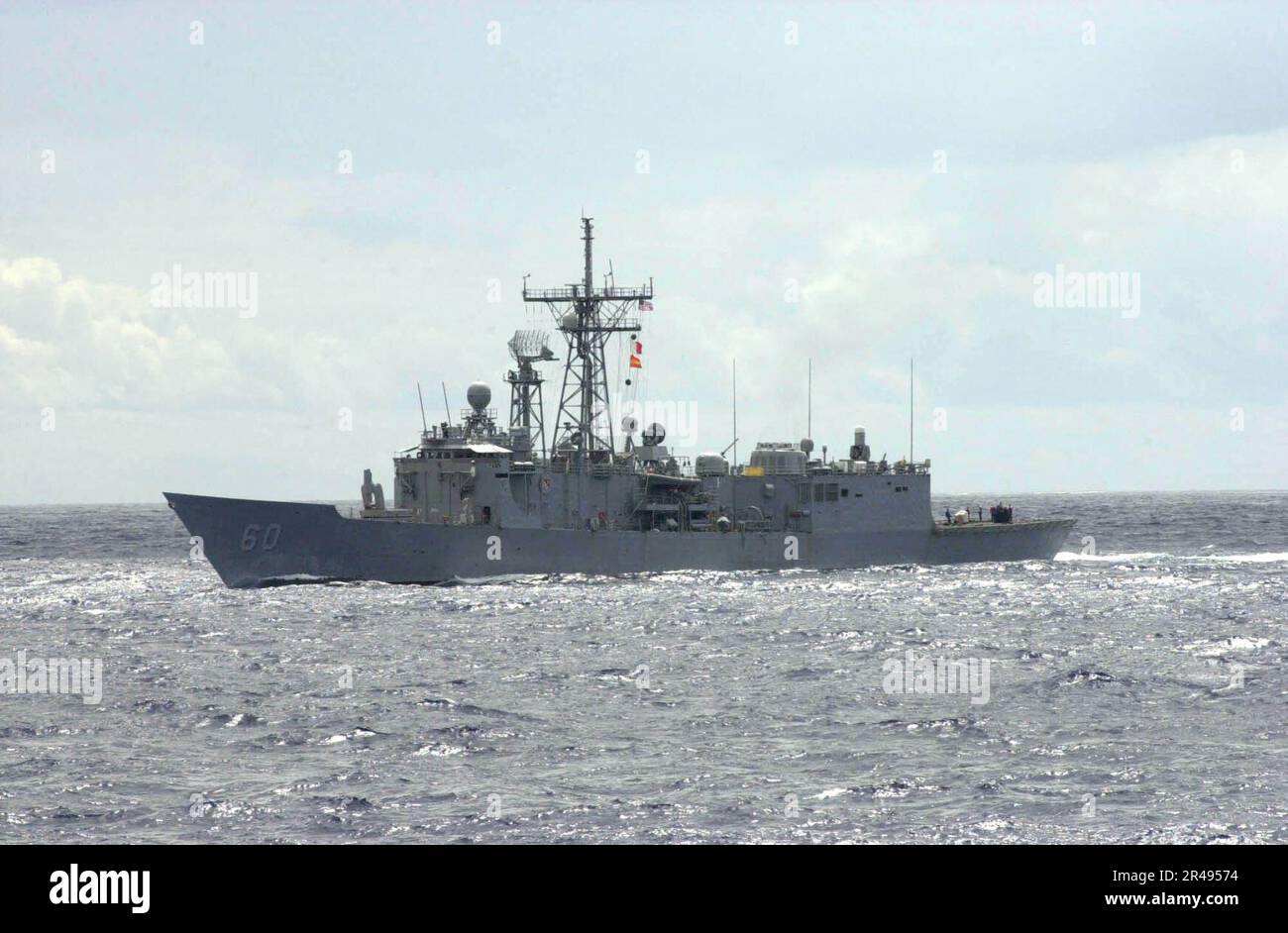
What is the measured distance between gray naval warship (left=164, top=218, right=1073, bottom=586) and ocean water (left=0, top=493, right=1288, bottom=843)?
291 cm

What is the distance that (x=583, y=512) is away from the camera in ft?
157

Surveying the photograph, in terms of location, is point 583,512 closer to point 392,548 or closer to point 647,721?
point 392,548

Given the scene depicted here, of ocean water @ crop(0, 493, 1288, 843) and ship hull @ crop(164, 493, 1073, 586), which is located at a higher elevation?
ship hull @ crop(164, 493, 1073, 586)

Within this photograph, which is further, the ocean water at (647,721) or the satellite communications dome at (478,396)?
the satellite communications dome at (478,396)

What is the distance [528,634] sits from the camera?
31.7 meters

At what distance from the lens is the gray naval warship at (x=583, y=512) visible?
142ft

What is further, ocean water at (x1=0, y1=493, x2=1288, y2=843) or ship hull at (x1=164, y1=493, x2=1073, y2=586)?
ship hull at (x1=164, y1=493, x2=1073, y2=586)

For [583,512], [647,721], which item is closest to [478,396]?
[583,512]

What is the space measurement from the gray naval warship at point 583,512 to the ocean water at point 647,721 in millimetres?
2908

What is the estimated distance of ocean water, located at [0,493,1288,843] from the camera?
14961 millimetres

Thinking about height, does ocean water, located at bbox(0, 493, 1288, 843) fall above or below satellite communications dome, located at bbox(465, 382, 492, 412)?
below

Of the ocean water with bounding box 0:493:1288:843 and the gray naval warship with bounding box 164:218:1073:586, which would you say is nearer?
the ocean water with bounding box 0:493:1288:843

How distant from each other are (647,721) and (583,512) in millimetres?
27228
